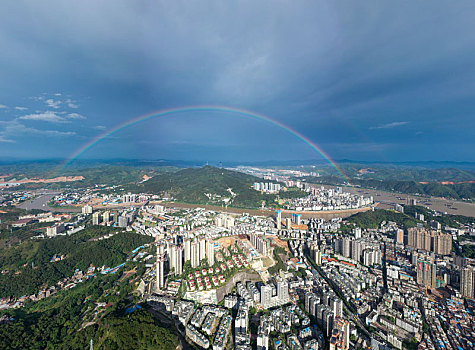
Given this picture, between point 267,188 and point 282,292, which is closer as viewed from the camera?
point 282,292

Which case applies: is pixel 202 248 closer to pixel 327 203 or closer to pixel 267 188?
pixel 327 203

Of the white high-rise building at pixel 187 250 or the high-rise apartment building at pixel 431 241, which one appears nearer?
the white high-rise building at pixel 187 250

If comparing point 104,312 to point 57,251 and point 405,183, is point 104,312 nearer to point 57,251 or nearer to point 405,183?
point 57,251

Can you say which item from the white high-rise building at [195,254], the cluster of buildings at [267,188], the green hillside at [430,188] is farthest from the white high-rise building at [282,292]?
the green hillside at [430,188]

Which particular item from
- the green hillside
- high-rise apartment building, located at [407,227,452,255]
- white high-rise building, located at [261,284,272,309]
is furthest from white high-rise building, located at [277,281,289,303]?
the green hillside

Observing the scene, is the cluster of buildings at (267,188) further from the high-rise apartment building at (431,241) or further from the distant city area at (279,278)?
the high-rise apartment building at (431,241)

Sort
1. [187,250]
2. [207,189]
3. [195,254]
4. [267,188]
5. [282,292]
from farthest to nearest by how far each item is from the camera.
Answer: [267,188]
[207,189]
[187,250]
[195,254]
[282,292]

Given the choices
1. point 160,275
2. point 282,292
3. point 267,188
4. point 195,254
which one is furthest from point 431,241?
point 267,188

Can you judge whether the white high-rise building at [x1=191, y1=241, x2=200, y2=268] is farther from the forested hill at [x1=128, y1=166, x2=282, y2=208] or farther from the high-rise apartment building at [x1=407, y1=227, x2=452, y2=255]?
the forested hill at [x1=128, y1=166, x2=282, y2=208]

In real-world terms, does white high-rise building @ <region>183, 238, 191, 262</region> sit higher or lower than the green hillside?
lower
